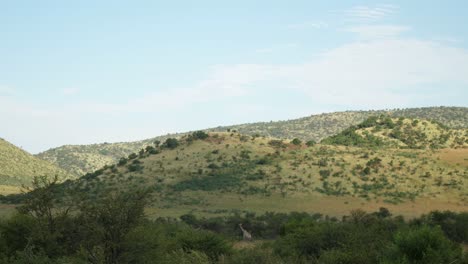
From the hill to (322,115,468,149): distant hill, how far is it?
1244cm

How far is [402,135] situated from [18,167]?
3149 inches

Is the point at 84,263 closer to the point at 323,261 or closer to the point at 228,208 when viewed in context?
the point at 323,261

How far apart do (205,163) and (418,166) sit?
29.0m

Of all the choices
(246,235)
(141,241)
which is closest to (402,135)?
(246,235)

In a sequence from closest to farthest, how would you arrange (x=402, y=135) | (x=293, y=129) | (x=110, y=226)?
(x=110, y=226) → (x=402, y=135) → (x=293, y=129)

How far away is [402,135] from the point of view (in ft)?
333

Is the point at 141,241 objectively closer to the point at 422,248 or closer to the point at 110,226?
the point at 110,226

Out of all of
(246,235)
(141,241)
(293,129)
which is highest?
(293,129)

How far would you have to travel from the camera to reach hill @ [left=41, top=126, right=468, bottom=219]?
6362 centimetres

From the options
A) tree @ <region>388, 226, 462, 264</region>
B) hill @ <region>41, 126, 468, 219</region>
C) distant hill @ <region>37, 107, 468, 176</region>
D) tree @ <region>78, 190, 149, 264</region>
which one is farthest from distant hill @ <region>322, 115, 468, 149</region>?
tree @ <region>78, 190, 149, 264</region>

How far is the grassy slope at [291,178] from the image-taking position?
2505 inches

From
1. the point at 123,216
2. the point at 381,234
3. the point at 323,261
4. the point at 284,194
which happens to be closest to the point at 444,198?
the point at 284,194

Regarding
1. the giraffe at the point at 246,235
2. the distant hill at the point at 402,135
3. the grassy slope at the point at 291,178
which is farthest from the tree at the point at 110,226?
the distant hill at the point at 402,135

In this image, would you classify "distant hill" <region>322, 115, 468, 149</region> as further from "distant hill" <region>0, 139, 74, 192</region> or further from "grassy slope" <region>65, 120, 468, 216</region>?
"distant hill" <region>0, 139, 74, 192</region>
